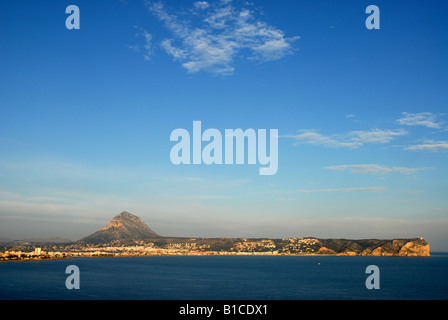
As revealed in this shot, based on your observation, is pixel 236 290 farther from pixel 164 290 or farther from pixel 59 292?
pixel 59 292

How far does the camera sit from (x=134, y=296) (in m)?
94.2
